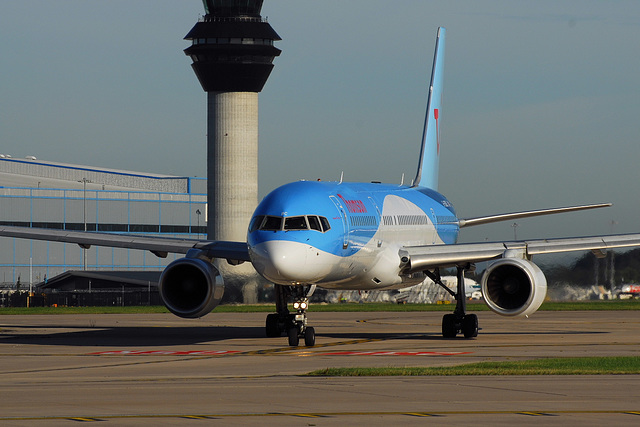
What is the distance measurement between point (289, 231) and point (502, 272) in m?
6.78

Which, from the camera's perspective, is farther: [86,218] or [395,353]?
[86,218]

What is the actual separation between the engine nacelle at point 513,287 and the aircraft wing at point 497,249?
143 centimetres

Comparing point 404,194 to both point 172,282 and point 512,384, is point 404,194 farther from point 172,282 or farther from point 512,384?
point 512,384

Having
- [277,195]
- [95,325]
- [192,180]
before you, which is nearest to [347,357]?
[277,195]

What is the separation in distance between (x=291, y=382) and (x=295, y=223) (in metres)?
8.68

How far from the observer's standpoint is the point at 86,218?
4102 inches

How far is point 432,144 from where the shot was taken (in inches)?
1825

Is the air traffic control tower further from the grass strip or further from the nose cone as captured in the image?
the grass strip

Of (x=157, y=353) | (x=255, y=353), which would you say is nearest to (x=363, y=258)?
(x=255, y=353)

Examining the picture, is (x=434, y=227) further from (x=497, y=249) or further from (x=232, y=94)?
(x=232, y=94)

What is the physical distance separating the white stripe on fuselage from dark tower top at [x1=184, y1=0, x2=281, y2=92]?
162 feet

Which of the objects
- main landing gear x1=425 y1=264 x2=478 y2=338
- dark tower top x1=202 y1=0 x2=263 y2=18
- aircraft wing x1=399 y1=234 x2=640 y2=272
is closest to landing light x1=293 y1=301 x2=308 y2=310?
aircraft wing x1=399 y1=234 x2=640 y2=272

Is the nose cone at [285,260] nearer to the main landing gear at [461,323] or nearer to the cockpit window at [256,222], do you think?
the cockpit window at [256,222]

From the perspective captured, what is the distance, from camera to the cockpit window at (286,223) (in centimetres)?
2730
